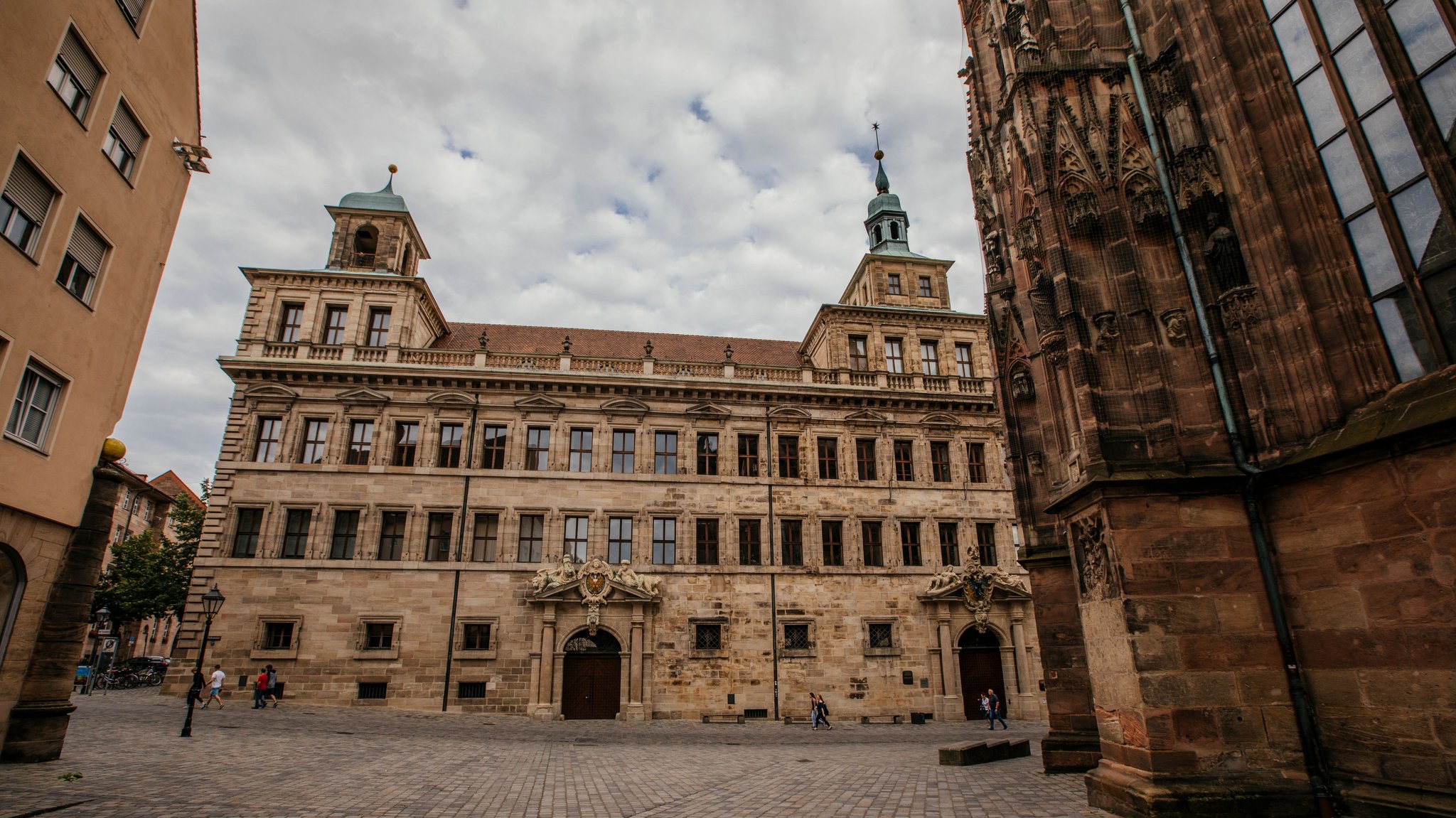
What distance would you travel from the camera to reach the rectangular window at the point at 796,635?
26.0 metres

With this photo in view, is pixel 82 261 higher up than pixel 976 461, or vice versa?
pixel 976 461

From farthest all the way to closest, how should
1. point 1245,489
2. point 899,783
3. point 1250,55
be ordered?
1. point 899,783
2. point 1250,55
3. point 1245,489

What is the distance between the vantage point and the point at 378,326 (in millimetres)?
28828

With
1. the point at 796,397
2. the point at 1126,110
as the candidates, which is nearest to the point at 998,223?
the point at 1126,110

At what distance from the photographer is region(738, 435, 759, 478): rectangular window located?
28.1 metres

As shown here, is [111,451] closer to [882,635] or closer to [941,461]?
[882,635]

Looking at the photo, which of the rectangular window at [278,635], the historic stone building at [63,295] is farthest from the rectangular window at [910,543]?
the historic stone building at [63,295]

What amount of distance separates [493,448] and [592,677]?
357 inches

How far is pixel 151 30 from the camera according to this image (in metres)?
12.8

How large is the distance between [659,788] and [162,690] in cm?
2248

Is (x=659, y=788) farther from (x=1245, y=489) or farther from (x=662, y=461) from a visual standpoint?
(x=662, y=461)

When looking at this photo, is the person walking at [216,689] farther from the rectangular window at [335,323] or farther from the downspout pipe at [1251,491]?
the downspout pipe at [1251,491]

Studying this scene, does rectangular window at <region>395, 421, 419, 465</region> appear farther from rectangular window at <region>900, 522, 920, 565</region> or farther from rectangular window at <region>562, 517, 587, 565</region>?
rectangular window at <region>900, 522, 920, 565</region>

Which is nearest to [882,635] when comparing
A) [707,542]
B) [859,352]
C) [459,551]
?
[707,542]
